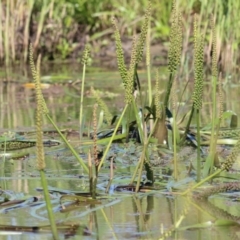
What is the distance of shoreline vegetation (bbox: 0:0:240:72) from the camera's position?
7832mm

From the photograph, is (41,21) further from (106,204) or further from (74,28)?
(106,204)

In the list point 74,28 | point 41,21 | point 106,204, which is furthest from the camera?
point 74,28

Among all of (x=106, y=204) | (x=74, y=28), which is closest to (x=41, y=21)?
(x=74, y=28)

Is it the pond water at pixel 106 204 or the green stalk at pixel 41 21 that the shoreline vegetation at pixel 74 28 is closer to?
the green stalk at pixel 41 21

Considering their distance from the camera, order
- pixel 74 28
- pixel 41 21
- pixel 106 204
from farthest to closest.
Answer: pixel 74 28
pixel 41 21
pixel 106 204

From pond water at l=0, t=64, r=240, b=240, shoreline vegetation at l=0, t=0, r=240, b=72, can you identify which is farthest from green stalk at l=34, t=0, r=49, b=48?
pond water at l=0, t=64, r=240, b=240

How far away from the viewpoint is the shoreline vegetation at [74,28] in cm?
783

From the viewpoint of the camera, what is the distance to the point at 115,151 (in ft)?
11.4

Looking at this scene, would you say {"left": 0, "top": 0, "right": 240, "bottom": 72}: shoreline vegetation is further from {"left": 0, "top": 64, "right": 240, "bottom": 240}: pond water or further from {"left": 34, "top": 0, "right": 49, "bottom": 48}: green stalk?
{"left": 0, "top": 64, "right": 240, "bottom": 240}: pond water

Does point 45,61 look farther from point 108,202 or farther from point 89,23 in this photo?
point 108,202

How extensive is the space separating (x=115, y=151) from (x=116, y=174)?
46 centimetres

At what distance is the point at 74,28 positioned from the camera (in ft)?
29.7

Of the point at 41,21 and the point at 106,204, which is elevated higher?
the point at 41,21

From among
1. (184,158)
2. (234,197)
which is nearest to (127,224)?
(234,197)
